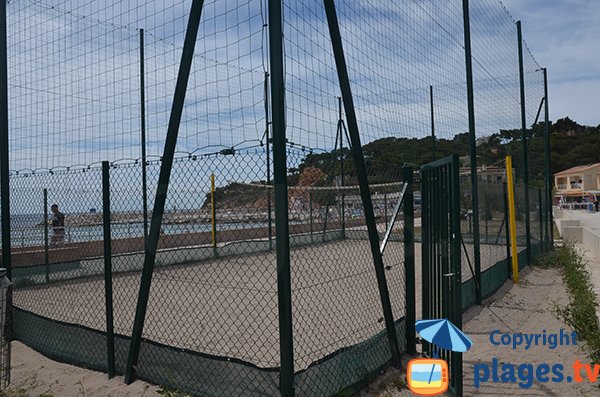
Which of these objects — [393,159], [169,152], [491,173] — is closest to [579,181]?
[491,173]

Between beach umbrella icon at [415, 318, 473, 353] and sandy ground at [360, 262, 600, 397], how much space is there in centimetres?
86

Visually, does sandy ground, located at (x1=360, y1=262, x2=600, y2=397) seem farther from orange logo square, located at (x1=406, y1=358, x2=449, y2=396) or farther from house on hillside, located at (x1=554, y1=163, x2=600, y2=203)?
house on hillside, located at (x1=554, y1=163, x2=600, y2=203)

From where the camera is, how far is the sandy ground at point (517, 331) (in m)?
3.36

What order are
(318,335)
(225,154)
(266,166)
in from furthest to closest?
(318,335) → (225,154) → (266,166)

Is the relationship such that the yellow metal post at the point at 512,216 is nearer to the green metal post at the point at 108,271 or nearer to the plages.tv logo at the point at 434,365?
the plages.tv logo at the point at 434,365

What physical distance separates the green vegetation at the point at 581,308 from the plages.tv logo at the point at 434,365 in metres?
1.72

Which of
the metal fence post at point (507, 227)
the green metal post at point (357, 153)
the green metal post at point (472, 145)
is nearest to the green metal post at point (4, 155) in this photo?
the green metal post at point (357, 153)

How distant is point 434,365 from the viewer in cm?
254

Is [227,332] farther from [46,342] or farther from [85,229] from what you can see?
[85,229]

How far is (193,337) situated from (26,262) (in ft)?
15.5

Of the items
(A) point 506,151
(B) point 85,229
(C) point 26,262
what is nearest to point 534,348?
(A) point 506,151

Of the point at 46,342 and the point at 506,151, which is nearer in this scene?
the point at 46,342

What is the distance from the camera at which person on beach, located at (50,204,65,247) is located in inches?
273

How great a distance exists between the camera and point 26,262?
26.3 feet
